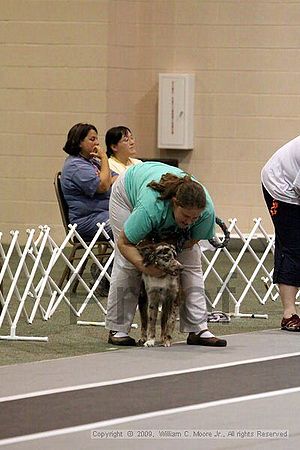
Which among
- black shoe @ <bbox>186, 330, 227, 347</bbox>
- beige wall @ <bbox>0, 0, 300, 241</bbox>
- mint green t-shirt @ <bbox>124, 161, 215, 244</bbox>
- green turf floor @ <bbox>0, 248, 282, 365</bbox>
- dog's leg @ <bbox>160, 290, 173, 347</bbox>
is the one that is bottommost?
green turf floor @ <bbox>0, 248, 282, 365</bbox>

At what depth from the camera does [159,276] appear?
214 inches

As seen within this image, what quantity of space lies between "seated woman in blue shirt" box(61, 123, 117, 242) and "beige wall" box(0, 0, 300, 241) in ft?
9.28

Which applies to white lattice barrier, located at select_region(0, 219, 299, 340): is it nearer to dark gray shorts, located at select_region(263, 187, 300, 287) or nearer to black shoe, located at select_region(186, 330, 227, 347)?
dark gray shorts, located at select_region(263, 187, 300, 287)

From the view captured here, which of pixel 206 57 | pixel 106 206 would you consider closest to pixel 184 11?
pixel 206 57

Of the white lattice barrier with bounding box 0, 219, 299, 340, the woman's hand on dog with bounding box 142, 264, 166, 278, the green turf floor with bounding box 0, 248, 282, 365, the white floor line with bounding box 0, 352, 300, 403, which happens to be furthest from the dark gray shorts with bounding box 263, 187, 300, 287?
the woman's hand on dog with bounding box 142, 264, 166, 278

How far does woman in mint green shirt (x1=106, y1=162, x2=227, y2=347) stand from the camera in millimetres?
5227

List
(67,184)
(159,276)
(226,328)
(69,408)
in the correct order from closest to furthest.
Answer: (69,408) → (159,276) → (226,328) → (67,184)

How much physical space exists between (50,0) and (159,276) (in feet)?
17.8

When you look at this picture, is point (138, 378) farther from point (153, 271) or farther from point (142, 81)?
point (142, 81)

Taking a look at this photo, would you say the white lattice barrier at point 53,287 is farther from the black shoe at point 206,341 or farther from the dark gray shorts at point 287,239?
the black shoe at point 206,341

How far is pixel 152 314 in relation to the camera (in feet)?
18.1

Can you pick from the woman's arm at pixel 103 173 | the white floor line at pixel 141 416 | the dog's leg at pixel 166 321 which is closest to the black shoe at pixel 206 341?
the dog's leg at pixel 166 321

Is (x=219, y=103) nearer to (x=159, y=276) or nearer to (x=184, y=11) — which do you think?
(x=184, y=11)

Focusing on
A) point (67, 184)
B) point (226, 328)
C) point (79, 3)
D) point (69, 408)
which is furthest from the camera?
point (79, 3)
